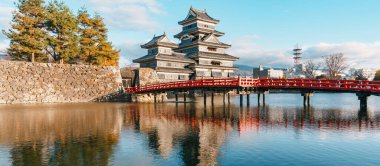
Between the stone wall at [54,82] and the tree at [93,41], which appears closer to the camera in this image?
the stone wall at [54,82]

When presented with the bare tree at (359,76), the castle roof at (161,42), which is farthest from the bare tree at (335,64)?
the castle roof at (161,42)

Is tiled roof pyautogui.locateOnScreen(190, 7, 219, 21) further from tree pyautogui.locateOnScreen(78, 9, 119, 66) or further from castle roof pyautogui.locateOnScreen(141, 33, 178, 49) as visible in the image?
tree pyautogui.locateOnScreen(78, 9, 119, 66)

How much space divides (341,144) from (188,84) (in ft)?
83.2

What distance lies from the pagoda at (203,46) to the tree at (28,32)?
95.0ft

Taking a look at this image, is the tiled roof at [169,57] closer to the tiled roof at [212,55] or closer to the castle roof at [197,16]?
the tiled roof at [212,55]

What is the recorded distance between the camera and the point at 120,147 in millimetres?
13281

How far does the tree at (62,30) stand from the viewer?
43500 mm

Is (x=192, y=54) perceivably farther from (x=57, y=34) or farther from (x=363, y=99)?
(x=363, y=99)

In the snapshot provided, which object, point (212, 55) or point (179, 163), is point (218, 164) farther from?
point (212, 55)

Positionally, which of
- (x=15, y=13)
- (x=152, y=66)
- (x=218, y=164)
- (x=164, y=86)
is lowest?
(x=218, y=164)

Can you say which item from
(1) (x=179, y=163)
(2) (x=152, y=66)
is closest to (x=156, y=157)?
(1) (x=179, y=163)

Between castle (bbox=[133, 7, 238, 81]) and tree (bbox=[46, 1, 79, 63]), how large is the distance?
52.7 feet

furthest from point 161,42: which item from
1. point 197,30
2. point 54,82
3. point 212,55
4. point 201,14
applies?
→ point 54,82

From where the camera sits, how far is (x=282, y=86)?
32219 mm
